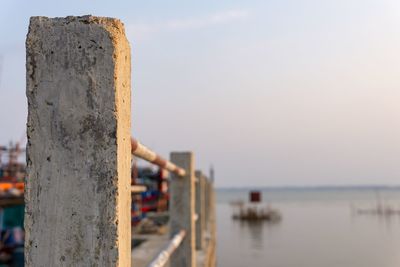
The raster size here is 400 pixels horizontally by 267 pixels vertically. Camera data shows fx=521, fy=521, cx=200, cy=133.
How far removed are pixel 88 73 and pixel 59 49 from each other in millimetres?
71

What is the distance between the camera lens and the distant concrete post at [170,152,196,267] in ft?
9.38

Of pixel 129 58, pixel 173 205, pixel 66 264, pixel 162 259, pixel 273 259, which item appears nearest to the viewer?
pixel 66 264

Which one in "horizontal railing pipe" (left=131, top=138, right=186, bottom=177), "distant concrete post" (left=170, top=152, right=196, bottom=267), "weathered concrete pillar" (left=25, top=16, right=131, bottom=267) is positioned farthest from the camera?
"distant concrete post" (left=170, top=152, right=196, bottom=267)

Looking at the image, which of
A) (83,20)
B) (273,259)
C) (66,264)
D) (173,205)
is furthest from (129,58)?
(273,259)

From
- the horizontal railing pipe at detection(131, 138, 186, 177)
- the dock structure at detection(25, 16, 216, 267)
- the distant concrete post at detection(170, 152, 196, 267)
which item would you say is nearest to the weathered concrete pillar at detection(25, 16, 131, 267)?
the dock structure at detection(25, 16, 216, 267)

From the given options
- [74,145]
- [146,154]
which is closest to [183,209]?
[146,154]

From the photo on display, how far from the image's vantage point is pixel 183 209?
2955 mm

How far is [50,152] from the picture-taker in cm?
95

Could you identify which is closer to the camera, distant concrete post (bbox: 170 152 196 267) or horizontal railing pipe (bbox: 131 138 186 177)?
horizontal railing pipe (bbox: 131 138 186 177)

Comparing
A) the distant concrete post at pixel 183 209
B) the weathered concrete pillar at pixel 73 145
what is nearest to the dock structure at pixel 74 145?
the weathered concrete pillar at pixel 73 145

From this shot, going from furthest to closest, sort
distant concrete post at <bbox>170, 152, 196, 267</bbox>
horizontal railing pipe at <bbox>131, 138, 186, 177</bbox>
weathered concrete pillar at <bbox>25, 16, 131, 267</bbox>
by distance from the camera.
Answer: distant concrete post at <bbox>170, 152, 196, 267</bbox>, horizontal railing pipe at <bbox>131, 138, 186, 177</bbox>, weathered concrete pillar at <bbox>25, 16, 131, 267</bbox>

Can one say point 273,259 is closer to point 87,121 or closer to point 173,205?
point 173,205

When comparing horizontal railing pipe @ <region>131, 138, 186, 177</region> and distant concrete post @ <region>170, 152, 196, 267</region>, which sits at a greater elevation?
horizontal railing pipe @ <region>131, 138, 186, 177</region>

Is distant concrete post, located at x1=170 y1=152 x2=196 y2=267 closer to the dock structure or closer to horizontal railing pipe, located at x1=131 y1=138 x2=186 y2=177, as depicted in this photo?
horizontal railing pipe, located at x1=131 y1=138 x2=186 y2=177
